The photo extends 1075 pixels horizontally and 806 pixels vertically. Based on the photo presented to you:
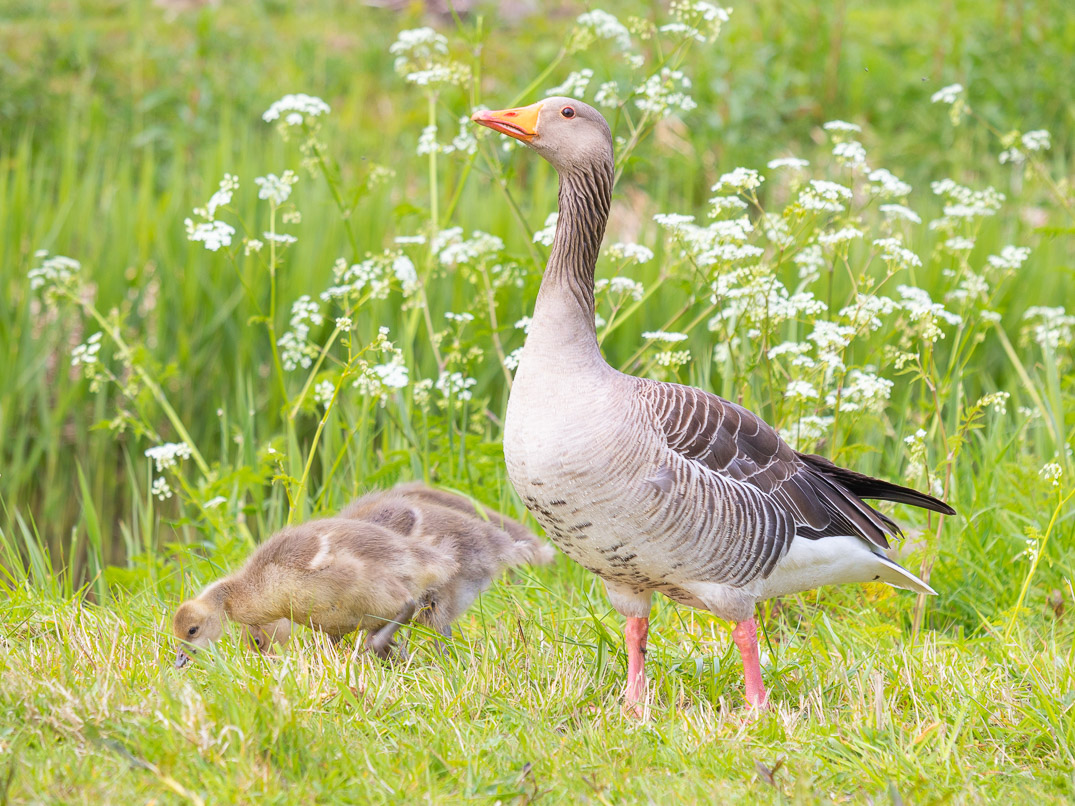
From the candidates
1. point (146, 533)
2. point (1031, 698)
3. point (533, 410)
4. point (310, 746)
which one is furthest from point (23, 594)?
point (1031, 698)

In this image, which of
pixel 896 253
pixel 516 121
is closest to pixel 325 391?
pixel 516 121

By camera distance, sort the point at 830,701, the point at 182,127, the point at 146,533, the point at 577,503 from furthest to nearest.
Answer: the point at 182,127, the point at 146,533, the point at 830,701, the point at 577,503

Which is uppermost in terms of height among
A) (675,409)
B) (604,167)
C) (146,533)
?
(604,167)

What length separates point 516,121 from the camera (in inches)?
158

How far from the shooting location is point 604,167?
4066 millimetres

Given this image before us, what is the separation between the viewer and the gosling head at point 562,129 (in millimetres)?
4008

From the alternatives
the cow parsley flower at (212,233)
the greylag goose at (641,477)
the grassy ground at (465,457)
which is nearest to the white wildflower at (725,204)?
the grassy ground at (465,457)

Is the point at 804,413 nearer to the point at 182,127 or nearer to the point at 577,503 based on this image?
the point at 577,503

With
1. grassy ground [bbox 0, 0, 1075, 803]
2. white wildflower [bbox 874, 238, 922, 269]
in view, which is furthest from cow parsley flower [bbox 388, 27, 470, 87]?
white wildflower [bbox 874, 238, 922, 269]

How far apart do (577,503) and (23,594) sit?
2.28m

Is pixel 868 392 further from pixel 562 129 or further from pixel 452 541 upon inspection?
pixel 452 541

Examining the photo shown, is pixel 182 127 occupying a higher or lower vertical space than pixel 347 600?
higher

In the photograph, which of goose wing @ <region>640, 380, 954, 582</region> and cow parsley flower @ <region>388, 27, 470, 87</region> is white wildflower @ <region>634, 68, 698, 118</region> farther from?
goose wing @ <region>640, 380, 954, 582</region>

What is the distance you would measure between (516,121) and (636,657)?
195cm
